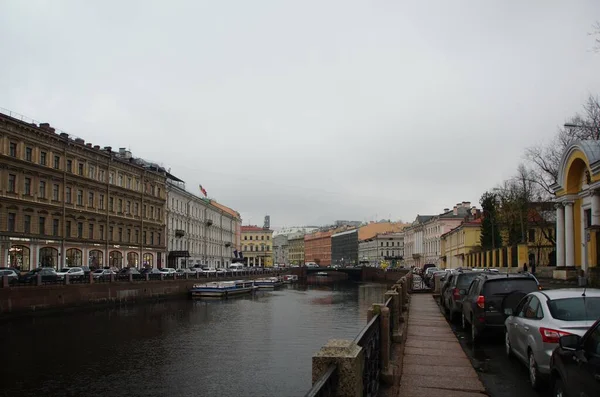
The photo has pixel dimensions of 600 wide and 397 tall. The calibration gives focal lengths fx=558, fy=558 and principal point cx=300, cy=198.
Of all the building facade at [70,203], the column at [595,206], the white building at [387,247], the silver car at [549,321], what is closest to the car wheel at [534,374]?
the silver car at [549,321]

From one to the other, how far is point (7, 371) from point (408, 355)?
50.2 feet

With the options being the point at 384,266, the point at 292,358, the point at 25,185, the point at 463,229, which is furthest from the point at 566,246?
the point at 384,266

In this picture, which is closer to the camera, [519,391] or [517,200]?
[519,391]

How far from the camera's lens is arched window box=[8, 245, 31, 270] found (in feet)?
150

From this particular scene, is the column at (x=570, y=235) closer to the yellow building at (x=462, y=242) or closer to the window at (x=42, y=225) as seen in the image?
the window at (x=42, y=225)

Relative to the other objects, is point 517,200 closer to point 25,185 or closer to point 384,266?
point 25,185

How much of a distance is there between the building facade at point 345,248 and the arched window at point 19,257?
134m

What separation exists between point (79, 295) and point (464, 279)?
31.0m

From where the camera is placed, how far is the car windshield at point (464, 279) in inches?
775

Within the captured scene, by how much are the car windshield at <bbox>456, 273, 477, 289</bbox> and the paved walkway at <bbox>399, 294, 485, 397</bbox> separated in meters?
2.96

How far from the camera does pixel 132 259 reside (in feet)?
218

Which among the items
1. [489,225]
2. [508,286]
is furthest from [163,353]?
[489,225]

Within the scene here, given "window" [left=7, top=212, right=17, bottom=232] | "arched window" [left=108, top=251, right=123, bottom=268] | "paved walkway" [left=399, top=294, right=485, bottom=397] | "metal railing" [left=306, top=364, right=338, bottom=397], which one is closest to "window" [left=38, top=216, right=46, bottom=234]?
"window" [left=7, top=212, right=17, bottom=232]

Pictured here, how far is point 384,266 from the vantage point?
113938 mm
